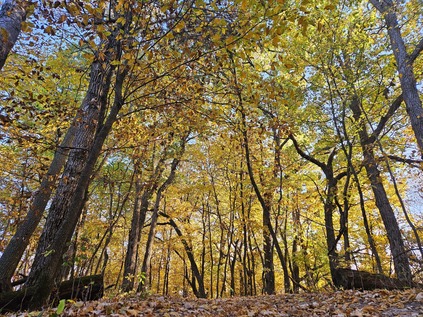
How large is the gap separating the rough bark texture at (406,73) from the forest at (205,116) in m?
0.05

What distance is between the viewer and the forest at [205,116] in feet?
11.1

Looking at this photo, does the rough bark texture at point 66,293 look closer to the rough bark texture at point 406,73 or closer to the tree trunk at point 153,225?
the tree trunk at point 153,225

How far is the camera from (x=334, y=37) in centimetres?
705

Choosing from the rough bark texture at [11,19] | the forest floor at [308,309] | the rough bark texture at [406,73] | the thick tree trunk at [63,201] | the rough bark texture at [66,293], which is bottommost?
the forest floor at [308,309]

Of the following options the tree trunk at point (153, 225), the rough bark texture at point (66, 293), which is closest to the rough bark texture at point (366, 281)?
the rough bark texture at point (66, 293)

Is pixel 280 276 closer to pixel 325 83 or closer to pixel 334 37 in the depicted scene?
pixel 325 83

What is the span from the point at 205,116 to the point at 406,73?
6184 mm

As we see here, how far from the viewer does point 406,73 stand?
743 cm

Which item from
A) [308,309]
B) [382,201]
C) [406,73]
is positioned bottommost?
[308,309]

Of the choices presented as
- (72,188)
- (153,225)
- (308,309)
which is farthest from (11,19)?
(153,225)

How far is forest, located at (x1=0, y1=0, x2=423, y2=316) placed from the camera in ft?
11.1

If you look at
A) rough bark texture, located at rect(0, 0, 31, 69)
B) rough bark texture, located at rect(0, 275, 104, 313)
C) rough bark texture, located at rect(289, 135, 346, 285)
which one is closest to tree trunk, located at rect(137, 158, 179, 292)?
rough bark texture, located at rect(0, 275, 104, 313)

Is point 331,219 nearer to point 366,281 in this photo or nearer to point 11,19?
point 366,281

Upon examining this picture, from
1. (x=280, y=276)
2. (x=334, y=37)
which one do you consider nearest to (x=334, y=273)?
(x=334, y=37)
